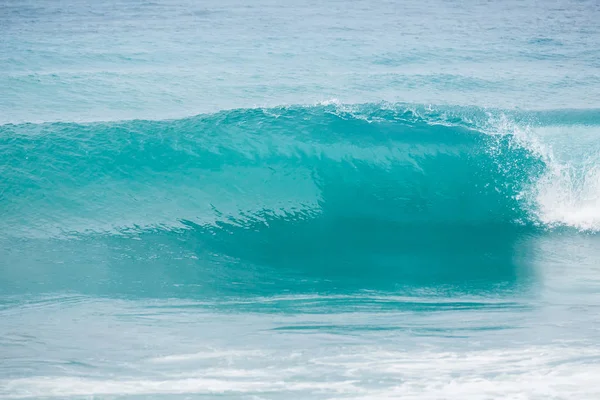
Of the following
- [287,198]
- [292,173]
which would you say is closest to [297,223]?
[287,198]

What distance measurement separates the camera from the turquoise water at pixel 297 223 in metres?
5.41

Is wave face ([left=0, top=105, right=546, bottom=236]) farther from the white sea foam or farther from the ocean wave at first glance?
the white sea foam

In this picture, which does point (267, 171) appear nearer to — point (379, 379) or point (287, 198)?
point (287, 198)

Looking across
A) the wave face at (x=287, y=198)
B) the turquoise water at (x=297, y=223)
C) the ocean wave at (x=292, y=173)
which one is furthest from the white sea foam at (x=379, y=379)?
the ocean wave at (x=292, y=173)

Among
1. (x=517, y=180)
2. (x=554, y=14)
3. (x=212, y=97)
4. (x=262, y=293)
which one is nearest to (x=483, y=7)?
(x=554, y=14)

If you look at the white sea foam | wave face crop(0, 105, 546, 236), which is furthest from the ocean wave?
the white sea foam

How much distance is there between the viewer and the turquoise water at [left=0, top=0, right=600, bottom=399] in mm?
5414

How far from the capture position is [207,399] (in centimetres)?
490

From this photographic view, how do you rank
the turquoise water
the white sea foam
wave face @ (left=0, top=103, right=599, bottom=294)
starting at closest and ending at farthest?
the white sea foam, the turquoise water, wave face @ (left=0, top=103, right=599, bottom=294)

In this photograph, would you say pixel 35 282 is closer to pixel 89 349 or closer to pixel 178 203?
pixel 89 349

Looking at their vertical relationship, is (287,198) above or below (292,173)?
below

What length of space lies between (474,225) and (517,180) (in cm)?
117

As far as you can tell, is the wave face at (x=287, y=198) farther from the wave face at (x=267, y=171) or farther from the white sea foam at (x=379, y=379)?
the white sea foam at (x=379, y=379)

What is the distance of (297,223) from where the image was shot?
353 inches
